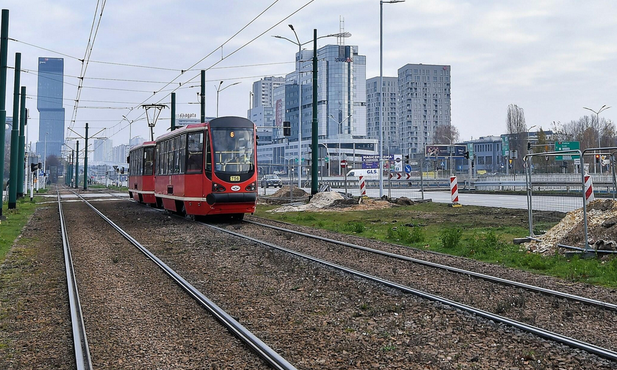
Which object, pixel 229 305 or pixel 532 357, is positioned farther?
pixel 229 305

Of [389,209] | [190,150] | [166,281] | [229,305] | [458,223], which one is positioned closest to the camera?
[229,305]

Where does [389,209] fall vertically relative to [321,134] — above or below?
below

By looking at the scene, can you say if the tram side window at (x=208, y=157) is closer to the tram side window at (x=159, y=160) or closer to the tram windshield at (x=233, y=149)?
the tram windshield at (x=233, y=149)

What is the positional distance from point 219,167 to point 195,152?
1.18 m

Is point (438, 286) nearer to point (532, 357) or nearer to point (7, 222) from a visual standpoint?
point (532, 357)

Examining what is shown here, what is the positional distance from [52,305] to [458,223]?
1433 centimetres

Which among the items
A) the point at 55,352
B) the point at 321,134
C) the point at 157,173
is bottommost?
the point at 55,352

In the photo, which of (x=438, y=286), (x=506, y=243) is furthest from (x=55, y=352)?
(x=506, y=243)

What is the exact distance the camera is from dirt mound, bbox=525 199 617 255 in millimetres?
11891

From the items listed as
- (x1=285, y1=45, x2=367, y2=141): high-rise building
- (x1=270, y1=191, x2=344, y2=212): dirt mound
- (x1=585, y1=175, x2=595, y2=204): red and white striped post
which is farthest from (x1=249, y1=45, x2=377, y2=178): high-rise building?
(x1=585, y1=175, x2=595, y2=204): red and white striped post

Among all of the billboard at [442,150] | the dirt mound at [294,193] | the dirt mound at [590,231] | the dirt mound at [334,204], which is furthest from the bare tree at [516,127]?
the dirt mound at [590,231]

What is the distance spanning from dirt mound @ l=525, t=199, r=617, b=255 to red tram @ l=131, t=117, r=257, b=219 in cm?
1035

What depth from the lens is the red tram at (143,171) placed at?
3166 centimetres

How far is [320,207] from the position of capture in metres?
29.0
